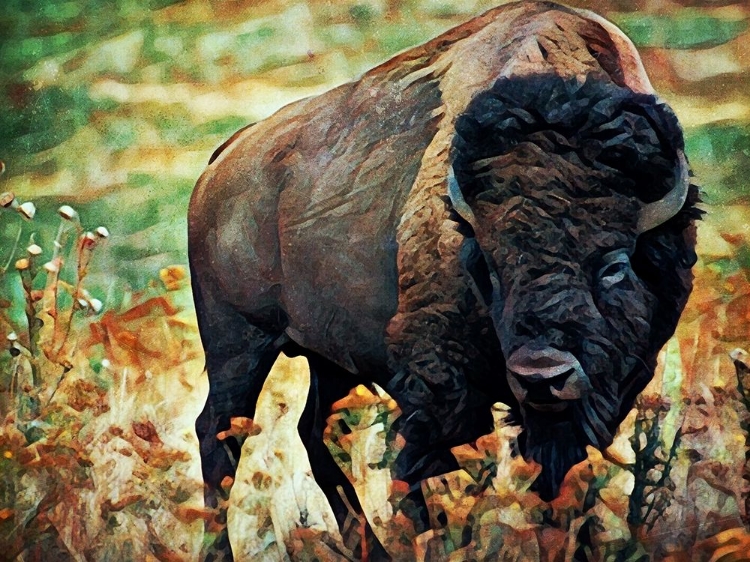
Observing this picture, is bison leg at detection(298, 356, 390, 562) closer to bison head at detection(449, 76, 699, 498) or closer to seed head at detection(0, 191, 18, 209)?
bison head at detection(449, 76, 699, 498)

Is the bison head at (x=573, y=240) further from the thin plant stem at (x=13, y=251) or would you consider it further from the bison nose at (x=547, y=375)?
the thin plant stem at (x=13, y=251)

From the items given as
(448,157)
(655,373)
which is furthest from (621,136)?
(655,373)

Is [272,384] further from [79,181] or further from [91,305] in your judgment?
[79,181]

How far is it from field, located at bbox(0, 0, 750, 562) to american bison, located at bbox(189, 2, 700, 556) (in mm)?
73

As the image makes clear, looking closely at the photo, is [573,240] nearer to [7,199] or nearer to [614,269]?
[614,269]

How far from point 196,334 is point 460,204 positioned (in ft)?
3.36

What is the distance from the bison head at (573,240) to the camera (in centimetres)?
303

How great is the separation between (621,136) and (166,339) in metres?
1.53

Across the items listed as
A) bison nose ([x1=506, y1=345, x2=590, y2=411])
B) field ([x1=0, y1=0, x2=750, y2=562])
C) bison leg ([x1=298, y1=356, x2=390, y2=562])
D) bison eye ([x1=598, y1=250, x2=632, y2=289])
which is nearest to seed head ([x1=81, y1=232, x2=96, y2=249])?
field ([x1=0, y1=0, x2=750, y2=562])

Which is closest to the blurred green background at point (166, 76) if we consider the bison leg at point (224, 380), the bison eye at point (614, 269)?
the bison leg at point (224, 380)

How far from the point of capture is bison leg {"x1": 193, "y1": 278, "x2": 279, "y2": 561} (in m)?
3.58

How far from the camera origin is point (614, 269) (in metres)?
3.11

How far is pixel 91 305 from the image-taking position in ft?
12.1

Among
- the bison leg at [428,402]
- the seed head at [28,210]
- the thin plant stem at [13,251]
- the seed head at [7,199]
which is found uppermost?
the seed head at [7,199]
